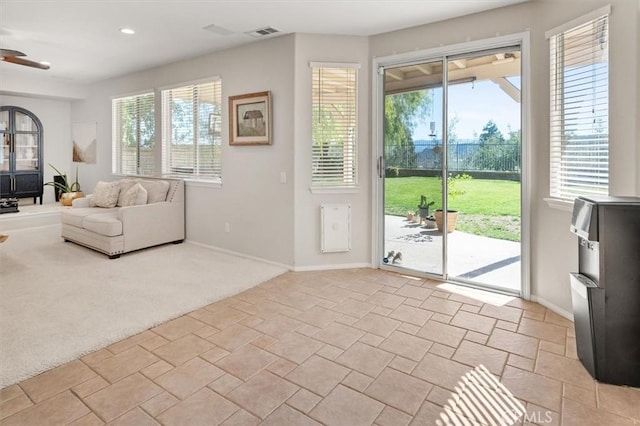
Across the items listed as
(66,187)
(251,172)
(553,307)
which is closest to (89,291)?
(251,172)

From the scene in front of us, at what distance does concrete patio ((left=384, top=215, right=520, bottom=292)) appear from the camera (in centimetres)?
404

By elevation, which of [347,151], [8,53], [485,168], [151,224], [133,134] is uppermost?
[8,53]

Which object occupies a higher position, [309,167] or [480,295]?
[309,167]

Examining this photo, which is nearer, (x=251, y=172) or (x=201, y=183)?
(x=251, y=172)

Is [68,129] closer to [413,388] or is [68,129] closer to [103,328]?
[103,328]

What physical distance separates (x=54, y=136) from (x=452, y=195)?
8.29m

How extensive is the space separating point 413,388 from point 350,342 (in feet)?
2.13

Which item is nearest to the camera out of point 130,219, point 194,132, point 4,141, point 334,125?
point 334,125

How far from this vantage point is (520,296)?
364cm

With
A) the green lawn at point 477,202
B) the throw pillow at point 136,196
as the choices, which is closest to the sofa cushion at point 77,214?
the throw pillow at point 136,196

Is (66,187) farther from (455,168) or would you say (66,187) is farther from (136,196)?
(455,168)

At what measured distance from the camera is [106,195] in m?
5.90

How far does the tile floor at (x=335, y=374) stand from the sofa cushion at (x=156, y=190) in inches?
112

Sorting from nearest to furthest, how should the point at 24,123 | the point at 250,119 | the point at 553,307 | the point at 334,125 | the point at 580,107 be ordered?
the point at 580,107
the point at 553,307
the point at 334,125
the point at 250,119
the point at 24,123
